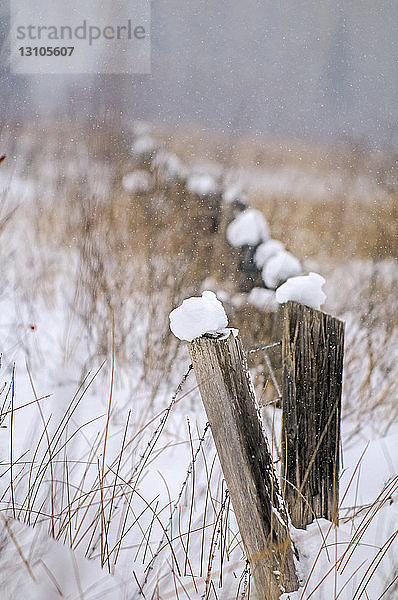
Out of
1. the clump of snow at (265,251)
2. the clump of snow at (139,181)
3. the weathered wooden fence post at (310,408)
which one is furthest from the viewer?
the clump of snow at (139,181)

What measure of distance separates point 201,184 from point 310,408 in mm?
1314

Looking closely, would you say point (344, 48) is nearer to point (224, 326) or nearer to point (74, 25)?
point (74, 25)

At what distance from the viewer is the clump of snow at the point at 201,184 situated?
1969mm

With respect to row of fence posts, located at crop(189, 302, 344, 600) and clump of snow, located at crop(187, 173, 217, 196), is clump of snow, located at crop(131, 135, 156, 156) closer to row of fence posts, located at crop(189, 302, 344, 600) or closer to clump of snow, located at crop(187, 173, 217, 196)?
clump of snow, located at crop(187, 173, 217, 196)

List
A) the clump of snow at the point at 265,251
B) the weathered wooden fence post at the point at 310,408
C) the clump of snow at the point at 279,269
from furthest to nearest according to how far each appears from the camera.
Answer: the clump of snow at the point at 265,251 < the clump of snow at the point at 279,269 < the weathered wooden fence post at the point at 310,408

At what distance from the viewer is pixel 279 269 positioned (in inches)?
66.1

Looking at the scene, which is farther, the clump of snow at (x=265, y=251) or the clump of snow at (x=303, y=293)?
the clump of snow at (x=265, y=251)

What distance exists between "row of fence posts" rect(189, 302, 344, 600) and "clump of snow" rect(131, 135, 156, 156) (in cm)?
134

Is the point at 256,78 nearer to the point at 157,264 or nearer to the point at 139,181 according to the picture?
the point at 139,181

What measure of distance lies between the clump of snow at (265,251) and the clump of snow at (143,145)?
0.53 m

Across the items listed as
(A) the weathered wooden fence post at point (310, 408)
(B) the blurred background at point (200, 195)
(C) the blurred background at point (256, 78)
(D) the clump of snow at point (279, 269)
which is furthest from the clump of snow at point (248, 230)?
(A) the weathered wooden fence post at point (310, 408)

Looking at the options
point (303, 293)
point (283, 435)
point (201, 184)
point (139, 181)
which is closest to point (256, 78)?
point (201, 184)

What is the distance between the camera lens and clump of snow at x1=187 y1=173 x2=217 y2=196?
1969mm

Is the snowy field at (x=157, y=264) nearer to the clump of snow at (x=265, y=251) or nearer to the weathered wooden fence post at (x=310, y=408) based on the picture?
the clump of snow at (x=265, y=251)
